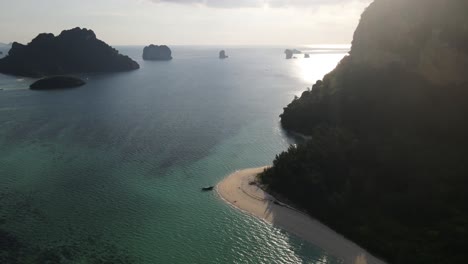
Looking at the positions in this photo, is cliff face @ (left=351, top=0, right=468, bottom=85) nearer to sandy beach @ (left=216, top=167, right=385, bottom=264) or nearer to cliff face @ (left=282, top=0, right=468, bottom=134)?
cliff face @ (left=282, top=0, right=468, bottom=134)

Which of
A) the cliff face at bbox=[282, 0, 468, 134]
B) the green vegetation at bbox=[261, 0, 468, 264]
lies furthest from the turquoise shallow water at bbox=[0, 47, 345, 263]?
the cliff face at bbox=[282, 0, 468, 134]

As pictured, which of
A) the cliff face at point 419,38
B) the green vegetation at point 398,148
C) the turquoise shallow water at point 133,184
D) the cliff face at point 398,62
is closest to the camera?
the turquoise shallow water at point 133,184

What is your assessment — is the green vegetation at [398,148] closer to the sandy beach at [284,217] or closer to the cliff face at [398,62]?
the cliff face at [398,62]

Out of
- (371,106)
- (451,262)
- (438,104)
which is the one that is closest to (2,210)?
(451,262)

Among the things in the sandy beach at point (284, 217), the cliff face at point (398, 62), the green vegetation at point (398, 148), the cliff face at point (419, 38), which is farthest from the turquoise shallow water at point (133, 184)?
the cliff face at point (419, 38)

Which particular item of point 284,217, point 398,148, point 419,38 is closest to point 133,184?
point 284,217

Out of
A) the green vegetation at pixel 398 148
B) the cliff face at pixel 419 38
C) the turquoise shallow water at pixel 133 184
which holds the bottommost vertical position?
the turquoise shallow water at pixel 133 184

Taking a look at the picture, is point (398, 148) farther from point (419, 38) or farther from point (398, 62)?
point (398, 62)
